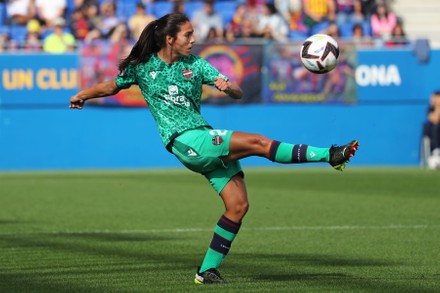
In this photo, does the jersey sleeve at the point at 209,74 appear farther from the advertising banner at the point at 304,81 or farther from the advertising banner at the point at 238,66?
the advertising banner at the point at 304,81

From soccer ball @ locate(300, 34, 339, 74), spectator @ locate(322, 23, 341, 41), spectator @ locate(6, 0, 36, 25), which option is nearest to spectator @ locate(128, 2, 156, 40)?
spectator @ locate(6, 0, 36, 25)

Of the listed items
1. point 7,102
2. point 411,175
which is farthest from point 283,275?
point 7,102

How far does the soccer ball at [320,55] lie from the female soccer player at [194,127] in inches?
46.2

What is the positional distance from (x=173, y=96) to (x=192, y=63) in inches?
12.8

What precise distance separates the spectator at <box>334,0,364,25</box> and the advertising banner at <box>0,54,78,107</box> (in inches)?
274

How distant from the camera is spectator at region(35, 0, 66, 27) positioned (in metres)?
26.0

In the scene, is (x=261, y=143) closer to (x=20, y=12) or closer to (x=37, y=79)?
(x=37, y=79)

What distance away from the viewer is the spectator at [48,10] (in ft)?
85.5

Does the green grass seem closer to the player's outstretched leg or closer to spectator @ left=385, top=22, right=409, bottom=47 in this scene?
the player's outstretched leg

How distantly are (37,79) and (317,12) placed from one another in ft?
23.9

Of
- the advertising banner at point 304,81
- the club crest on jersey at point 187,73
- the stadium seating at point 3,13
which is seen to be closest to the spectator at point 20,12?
the stadium seating at point 3,13

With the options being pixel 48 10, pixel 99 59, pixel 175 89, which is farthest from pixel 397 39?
pixel 175 89

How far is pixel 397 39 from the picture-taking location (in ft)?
86.4

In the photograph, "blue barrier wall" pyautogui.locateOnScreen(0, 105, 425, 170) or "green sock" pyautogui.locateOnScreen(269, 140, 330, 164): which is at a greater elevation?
"green sock" pyautogui.locateOnScreen(269, 140, 330, 164)
